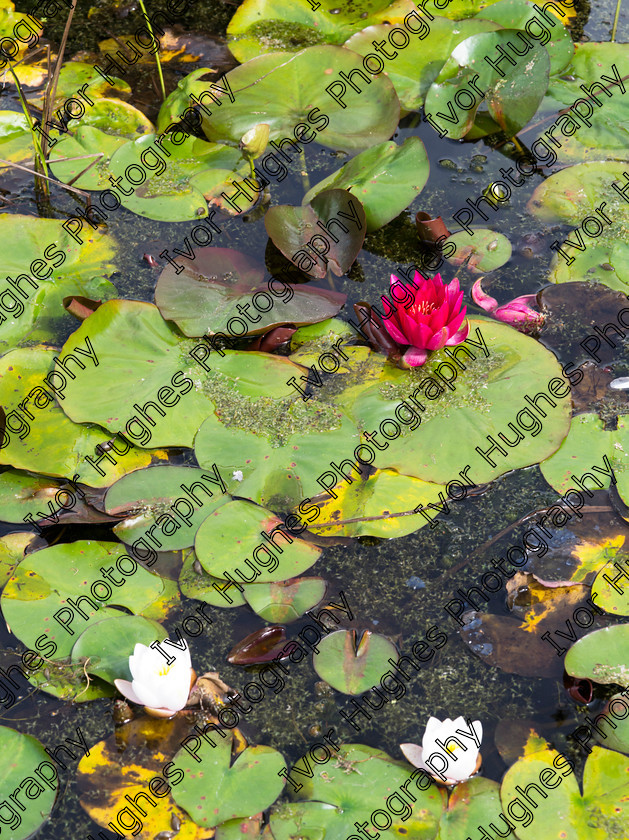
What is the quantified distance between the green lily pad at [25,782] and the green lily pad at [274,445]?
0.89 metres

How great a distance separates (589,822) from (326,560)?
0.95m

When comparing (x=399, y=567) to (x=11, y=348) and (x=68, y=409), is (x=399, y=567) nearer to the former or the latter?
(x=68, y=409)

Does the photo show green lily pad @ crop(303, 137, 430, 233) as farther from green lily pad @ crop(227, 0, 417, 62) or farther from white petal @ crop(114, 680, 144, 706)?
white petal @ crop(114, 680, 144, 706)

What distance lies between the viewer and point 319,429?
91.9 inches

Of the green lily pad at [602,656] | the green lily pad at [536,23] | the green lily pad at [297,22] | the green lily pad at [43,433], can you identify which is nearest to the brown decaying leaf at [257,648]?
the green lily pad at [43,433]

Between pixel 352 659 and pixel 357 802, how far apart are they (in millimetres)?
359

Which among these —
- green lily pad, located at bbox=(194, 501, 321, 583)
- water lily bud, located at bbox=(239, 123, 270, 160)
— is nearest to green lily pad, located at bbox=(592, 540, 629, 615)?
green lily pad, located at bbox=(194, 501, 321, 583)

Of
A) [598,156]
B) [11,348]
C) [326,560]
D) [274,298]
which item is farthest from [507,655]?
[598,156]

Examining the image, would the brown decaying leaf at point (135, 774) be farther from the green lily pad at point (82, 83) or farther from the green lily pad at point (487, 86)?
the green lily pad at point (82, 83)

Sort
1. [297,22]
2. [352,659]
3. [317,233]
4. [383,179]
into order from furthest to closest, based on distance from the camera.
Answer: [297,22] → [383,179] → [317,233] → [352,659]

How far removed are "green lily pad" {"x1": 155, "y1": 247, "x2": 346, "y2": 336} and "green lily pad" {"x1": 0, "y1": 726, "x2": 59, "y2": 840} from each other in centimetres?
138

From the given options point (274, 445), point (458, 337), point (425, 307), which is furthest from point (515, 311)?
point (274, 445)

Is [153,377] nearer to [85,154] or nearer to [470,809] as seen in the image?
[85,154]

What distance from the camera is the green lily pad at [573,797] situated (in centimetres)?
164
